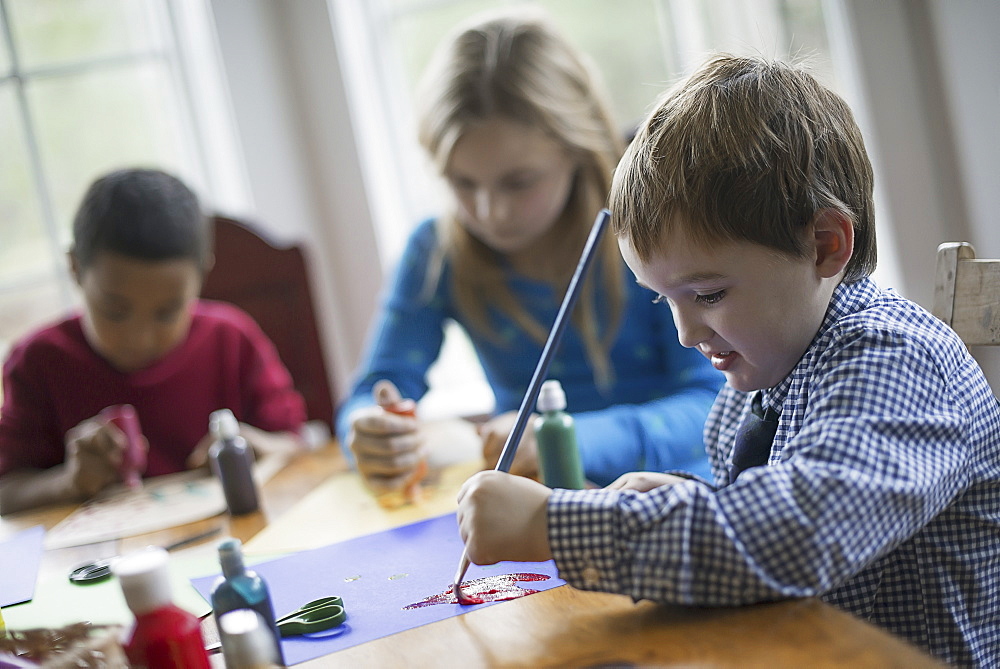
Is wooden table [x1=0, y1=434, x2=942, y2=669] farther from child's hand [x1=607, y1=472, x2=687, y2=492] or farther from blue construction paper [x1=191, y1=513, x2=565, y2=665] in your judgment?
child's hand [x1=607, y1=472, x2=687, y2=492]

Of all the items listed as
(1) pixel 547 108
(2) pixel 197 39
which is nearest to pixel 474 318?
(1) pixel 547 108

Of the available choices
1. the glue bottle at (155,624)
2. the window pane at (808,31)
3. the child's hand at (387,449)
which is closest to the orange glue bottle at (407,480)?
the child's hand at (387,449)

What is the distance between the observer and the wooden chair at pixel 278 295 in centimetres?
208

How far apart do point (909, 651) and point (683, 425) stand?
2.27 ft

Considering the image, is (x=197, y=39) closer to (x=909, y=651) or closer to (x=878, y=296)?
(x=878, y=296)

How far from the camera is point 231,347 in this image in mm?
1863

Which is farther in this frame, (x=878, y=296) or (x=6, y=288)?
(x=6, y=288)

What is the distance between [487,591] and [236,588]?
0.22m

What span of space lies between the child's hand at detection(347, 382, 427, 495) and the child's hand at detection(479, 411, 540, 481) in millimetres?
103

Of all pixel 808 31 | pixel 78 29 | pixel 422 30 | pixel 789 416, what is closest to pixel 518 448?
pixel 789 416

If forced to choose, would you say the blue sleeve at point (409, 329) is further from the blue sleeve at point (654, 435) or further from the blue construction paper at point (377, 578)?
the blue construction paper at point (377, 578)

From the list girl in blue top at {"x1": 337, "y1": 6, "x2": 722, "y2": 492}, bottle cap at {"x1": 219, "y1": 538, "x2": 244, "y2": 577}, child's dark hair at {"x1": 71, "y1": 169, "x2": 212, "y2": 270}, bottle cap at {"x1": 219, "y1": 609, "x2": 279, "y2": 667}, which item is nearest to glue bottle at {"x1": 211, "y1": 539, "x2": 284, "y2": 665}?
bottle cap at {"x1": 219, "y1": 538, "x2": 244, "y2": 577}

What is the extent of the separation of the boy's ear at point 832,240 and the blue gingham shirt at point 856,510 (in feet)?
0.13

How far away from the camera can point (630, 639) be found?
63cm
